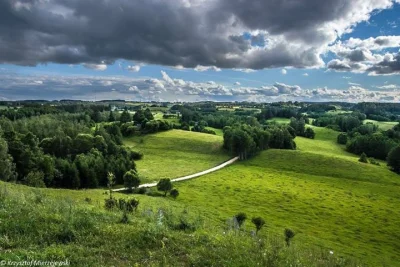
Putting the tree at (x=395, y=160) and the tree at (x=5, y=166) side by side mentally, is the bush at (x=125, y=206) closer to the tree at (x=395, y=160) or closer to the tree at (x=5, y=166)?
the tree at (x=5, y=166)

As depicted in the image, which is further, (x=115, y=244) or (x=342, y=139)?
(x=342, y=139)

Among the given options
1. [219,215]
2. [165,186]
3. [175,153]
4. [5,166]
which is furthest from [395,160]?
[5,166]

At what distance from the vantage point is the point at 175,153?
135500 millimetres

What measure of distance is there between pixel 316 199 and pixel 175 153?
6578 centimetres

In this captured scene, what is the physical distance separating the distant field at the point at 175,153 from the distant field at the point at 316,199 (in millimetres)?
10451

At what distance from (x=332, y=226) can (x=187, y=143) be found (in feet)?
297

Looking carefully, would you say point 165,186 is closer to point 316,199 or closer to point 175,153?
point 316,199

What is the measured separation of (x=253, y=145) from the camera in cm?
13662

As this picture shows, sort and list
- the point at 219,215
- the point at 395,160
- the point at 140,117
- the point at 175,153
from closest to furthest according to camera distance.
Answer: the point at 219,215, the point at 395,160, the point at 175,153, the point at 140,117

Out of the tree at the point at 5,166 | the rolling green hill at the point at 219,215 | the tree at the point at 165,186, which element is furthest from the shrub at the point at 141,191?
the tree at the point at 5,166

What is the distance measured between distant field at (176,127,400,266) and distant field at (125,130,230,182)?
34.3ft

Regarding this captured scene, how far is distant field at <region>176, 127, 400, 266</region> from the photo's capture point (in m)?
57.6

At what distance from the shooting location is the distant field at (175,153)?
10763 cm

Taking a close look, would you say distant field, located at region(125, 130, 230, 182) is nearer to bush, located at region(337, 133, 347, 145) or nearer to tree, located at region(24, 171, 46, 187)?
tree, located at region(24, 171, 46, 187)
